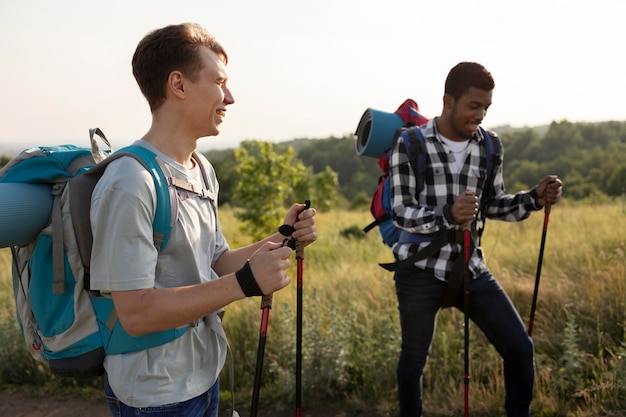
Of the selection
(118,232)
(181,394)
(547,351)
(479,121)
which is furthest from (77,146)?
(547,351)

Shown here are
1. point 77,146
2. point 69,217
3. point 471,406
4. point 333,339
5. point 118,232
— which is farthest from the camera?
point 333,339

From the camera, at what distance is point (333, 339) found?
5.04 m

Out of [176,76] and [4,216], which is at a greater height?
[176,76]

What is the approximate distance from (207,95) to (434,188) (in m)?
1.86

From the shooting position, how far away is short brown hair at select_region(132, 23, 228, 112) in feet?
6.55

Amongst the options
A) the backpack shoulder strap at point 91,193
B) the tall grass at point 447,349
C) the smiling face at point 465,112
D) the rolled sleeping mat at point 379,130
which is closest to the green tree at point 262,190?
the tall grass at point 447,349

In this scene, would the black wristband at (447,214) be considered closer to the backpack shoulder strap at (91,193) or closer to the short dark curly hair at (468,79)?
the short dark curly hair at (468,79)

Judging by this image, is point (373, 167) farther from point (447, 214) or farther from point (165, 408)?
point (165, 408)

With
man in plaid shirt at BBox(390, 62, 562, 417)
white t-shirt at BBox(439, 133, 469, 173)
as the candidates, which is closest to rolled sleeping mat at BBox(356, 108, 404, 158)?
man in plaid shirt at BBox(390, 62, 562, 417)

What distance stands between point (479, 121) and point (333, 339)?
2.35 m

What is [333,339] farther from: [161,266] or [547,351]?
[161,266]

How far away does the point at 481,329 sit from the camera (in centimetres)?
350

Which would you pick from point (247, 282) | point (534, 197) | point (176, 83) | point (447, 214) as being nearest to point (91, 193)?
point (176, 83)

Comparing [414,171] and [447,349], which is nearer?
[414,171]
